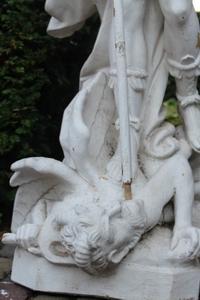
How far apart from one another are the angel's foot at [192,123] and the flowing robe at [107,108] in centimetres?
8

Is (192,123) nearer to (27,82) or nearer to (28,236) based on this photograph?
(28,236)

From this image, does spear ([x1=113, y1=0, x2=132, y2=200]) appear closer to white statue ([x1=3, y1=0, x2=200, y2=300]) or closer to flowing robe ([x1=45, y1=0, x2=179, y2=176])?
white statue ([x1=3, y1=0, x2=200, y2=300])

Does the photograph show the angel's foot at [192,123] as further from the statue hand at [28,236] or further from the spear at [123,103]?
the statue hand at [28,236]

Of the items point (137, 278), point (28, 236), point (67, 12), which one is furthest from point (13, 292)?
point (67, 12)

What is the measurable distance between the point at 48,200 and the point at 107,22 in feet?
2.56

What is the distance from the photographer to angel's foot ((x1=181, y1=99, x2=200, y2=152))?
3257 mm

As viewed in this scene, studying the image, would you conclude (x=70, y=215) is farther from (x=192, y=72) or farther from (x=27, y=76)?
(x=27, y=76)

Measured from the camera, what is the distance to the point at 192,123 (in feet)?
10.8

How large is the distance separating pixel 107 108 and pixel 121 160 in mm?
394

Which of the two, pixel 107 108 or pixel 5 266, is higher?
pixel 107 108

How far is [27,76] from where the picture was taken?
4316mm

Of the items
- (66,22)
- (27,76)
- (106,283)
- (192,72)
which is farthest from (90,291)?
(27,76)

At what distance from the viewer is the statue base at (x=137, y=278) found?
9.46ft

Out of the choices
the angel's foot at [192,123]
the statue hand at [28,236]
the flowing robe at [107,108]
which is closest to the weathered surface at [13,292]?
the statue hand at [28,236]
